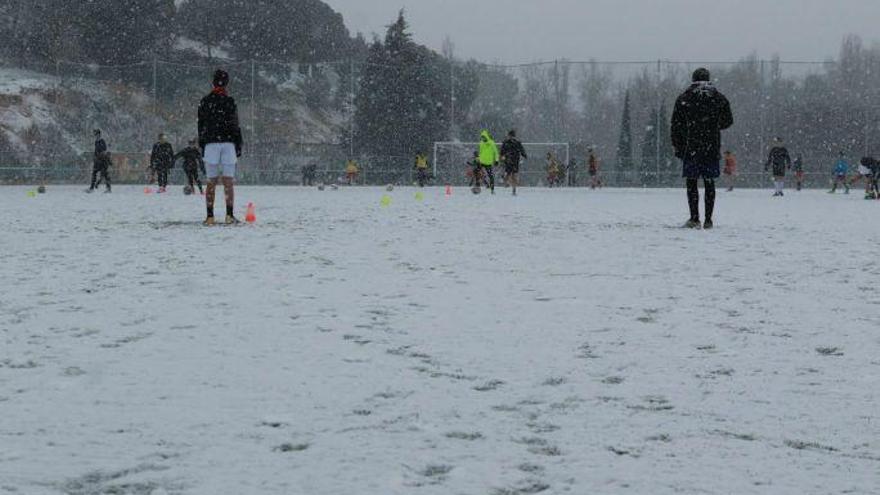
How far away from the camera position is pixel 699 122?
11625 millimetres

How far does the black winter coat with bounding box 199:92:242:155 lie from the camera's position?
11547 mm

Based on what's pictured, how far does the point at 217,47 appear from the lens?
5438 centimetres

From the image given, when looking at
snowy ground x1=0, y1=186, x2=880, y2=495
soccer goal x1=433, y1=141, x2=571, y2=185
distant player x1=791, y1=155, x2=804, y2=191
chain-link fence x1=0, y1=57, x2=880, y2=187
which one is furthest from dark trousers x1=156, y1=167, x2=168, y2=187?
distant player x1=791, y1=155, x2=804, y2=191

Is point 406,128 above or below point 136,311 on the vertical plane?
above

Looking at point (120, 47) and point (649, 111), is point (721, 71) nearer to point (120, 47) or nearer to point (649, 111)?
point (649, 111)

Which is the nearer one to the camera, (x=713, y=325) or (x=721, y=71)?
(x=713, y=325)

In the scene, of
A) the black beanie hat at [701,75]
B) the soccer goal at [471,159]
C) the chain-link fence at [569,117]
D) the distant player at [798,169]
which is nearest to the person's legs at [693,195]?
the black beanie hat at [701,75]

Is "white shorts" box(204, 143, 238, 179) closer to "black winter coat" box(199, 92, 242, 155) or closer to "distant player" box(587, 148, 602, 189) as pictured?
"black winter coat" box(199, 92, 242, 155)

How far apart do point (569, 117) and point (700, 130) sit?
1161 inches

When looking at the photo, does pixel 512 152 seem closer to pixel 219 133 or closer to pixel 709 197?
pixel 709 197

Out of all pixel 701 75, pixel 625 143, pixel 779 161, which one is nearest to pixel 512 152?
pixel 779 161

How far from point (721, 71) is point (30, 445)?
1619 inches

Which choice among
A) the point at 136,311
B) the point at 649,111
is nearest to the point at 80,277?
the point at 136,311

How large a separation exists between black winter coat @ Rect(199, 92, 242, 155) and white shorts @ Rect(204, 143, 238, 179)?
6cm
